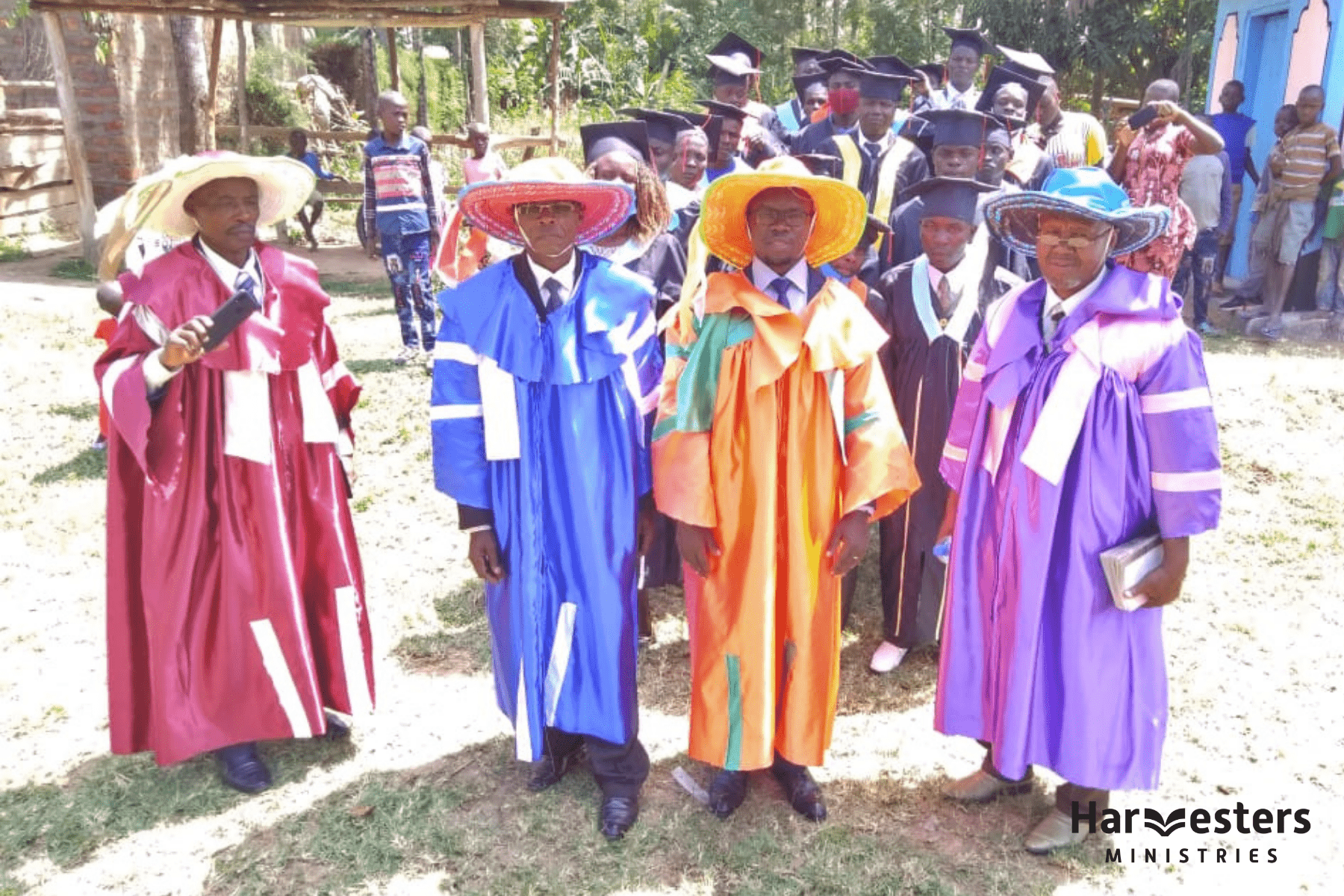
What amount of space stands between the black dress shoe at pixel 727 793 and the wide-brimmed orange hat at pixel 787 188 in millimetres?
1670

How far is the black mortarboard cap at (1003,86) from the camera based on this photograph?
6.63 meters

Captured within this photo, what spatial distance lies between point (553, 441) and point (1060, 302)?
1539mm

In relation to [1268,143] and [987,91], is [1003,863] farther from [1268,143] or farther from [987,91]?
[1268,143]

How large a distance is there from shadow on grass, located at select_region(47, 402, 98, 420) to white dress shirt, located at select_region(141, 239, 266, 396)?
512cm

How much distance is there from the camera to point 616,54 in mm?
20922

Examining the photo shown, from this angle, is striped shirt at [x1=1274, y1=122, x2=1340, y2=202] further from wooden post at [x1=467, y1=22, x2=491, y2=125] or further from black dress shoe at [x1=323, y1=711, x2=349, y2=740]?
black dress shoe at [x1=323, y1=711, x2=349, y2=740]

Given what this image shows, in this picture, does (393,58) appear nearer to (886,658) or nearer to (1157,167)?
(1157,167)

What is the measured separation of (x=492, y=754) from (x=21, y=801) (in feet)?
5.23

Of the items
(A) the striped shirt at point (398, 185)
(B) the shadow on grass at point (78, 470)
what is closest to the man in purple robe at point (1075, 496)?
(B) the shadow on grass at point (78, 470)

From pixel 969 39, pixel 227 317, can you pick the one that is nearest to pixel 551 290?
pixel 227 317

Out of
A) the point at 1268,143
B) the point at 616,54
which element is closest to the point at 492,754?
the point at 1268,143

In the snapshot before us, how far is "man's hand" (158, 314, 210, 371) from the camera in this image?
3.06m

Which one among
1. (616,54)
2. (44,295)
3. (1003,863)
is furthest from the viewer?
(616,54)

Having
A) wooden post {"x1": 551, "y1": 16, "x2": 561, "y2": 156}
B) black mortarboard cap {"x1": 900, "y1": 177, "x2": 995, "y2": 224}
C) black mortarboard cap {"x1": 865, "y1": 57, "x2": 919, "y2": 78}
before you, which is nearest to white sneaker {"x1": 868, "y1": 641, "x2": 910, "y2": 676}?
black mortarboard cap {"x1": 900, "y1": 177, "x2": 995, "y2": 224}
